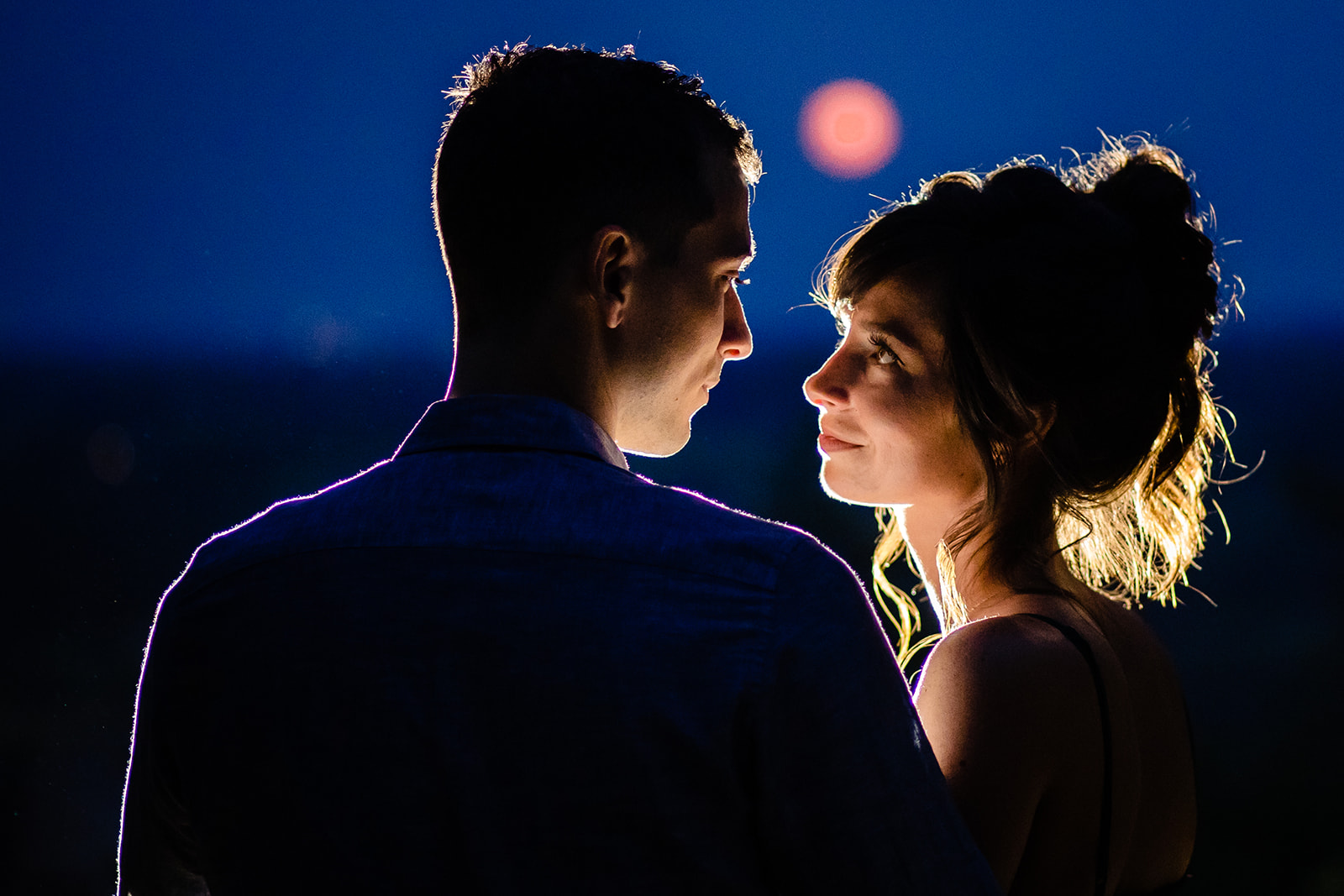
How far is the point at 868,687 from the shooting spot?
70cm

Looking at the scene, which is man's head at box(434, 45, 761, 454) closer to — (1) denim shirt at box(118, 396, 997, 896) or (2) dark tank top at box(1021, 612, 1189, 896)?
(1) denim shirt at box(118, 396, 997, 896)

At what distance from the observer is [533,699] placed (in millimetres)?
687

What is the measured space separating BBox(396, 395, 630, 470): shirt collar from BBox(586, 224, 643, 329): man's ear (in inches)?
4.5

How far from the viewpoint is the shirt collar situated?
2.68 feet

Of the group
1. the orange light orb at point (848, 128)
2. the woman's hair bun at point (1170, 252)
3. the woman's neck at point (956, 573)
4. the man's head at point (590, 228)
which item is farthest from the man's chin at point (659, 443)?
the orange light orb at point (848, 128)

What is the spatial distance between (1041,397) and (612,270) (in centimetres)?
63

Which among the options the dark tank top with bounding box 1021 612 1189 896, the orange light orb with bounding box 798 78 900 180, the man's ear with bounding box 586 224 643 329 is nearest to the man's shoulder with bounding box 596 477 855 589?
the man's ear with bounding box 586 224 643 329

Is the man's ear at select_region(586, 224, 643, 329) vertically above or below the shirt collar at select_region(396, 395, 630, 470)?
above

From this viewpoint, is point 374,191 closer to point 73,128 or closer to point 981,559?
point 73,128

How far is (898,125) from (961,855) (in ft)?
5.15

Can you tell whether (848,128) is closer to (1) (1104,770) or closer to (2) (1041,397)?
(2) (1041,397)

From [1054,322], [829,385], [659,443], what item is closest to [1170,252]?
[1054,322]

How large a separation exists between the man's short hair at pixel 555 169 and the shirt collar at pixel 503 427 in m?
0.11

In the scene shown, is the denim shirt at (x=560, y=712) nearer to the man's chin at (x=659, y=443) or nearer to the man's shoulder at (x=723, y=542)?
the man's shoulder at (x=723, y=542)
